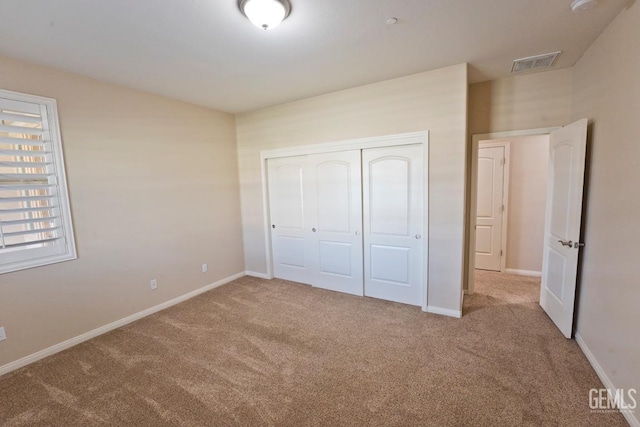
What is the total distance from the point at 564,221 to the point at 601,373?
1302mm

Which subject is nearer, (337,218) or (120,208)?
(120,208)

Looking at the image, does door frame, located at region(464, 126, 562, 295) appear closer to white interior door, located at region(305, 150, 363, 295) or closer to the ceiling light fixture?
white interior door, located at region(305, 150, 363, 295)

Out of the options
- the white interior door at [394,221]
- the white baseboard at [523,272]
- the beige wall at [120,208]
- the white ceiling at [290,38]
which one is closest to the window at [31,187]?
the beige wall at [120,208]

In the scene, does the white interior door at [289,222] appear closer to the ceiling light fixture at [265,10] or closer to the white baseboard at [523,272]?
the ceiling light fixture at [265,10]

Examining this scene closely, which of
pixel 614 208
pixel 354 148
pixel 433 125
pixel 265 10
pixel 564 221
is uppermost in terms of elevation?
pixel 265 10

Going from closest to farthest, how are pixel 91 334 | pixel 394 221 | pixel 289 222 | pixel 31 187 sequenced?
1. pixel 31 187
2. pixel 91 334
3. pixel 394 221
4. pixel 289 222

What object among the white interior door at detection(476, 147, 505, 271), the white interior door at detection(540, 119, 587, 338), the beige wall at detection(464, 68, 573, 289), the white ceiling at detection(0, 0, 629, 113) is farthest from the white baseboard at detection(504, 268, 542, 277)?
Result: the white ceiling at detection(0, 0, 629, 113)

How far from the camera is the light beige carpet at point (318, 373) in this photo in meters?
1.80

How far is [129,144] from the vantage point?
10.2 feet

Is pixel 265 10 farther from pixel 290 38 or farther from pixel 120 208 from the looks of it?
pixel 120 208

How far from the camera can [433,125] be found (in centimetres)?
295

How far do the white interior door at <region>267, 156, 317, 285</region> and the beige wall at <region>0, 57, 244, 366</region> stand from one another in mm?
833

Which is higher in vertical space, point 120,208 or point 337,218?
point 120,208

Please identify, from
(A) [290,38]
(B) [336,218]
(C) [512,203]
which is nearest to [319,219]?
(B) [336,218]
